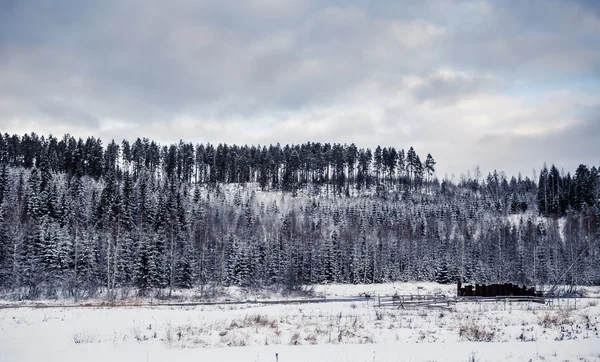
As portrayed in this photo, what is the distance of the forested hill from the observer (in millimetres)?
62938

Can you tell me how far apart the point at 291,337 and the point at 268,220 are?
96.4m

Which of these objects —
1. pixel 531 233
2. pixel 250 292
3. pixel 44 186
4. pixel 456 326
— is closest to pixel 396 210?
pixel 531 233

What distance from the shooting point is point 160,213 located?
84.6m

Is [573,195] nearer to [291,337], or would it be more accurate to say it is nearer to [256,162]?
[256,162]

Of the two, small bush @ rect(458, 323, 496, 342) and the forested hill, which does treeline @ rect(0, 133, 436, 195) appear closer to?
the forested hill

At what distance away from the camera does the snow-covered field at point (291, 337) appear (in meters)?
15.4

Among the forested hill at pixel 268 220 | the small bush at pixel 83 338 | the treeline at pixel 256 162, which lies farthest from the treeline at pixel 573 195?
the small bush at pixel 83 338

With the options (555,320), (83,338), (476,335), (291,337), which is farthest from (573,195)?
(83,338)

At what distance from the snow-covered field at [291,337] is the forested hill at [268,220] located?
19.5 m

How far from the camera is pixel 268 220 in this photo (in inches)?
4555

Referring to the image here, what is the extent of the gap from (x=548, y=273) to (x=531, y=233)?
28.5 metres

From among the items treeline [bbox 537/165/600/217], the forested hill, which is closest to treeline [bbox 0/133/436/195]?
the forested hill

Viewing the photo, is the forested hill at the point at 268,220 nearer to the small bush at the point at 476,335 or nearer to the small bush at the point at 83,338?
the small bush at the point at 476,335

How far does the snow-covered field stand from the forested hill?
64.1 ft
